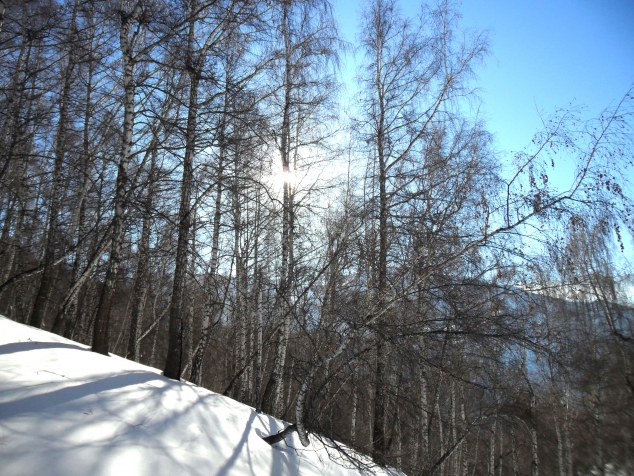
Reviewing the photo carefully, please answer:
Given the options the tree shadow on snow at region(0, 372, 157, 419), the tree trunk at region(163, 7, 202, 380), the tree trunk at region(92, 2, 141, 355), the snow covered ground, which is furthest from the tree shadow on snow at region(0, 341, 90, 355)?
the tree trunk at region(163, 7, 202, 380)

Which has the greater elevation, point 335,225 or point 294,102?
point 294,102

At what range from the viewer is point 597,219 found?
4801mm

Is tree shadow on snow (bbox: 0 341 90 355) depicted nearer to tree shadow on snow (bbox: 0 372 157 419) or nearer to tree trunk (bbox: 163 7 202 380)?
tree shadow on snow (bbox: 0 372 157 419)

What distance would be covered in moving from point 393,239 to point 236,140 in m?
2.98

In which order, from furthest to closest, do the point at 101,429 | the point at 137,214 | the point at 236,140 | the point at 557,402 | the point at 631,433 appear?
the point at 557,402 → the point at 137,214 → the point at 236,140 → the point at 631,433 → the point at 101,429

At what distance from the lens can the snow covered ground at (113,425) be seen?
277cm

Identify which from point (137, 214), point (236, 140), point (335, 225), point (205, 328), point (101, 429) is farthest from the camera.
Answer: point (205, 328)

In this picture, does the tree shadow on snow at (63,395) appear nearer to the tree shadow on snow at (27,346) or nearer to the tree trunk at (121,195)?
the tree shadow on snow at (27,346)

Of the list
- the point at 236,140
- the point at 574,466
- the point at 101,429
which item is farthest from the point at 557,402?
the point at 101,429

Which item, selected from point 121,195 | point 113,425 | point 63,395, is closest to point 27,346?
point 63,395

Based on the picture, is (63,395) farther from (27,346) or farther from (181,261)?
(181,261)

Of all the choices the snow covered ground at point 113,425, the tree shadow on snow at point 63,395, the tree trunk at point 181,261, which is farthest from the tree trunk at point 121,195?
the tree shadow on snow at point 63,395

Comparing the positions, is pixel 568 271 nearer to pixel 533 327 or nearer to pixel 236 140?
pixel 533 327

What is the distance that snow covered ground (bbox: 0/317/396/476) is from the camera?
2.77 m
